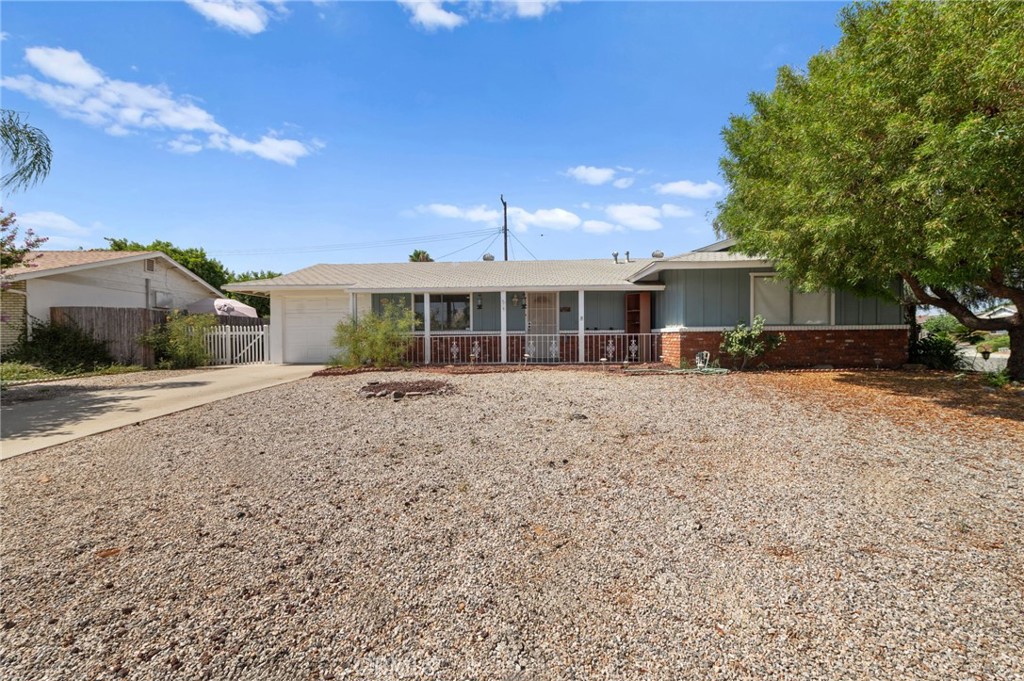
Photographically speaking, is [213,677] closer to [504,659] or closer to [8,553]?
[504,659]

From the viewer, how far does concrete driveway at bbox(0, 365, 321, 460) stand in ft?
18.2

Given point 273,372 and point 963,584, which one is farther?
point 273,372

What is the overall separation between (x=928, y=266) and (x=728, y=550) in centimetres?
785

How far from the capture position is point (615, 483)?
394 cm

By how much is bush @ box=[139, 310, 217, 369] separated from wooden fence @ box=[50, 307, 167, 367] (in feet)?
0.85

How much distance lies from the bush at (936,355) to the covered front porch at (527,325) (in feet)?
21.3

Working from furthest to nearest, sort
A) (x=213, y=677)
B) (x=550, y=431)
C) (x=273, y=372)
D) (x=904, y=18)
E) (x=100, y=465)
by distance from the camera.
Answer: (x=273, y=372) → (x=904, y=18) → (x=550, y=431) → (x=100, y=465) → (x=213, y=677)

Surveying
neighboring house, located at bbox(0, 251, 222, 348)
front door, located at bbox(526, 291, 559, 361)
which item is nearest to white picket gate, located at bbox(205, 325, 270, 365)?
neighboring house, located at bbox(0, 251, 222, 348)

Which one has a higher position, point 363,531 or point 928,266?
point 928,266

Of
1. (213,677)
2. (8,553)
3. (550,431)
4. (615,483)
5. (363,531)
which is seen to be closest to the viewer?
(213,677)

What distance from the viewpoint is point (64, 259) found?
51.8ft

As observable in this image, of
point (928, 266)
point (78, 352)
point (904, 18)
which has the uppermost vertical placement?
point (904, 18)

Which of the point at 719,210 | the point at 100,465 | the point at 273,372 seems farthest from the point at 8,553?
the point at 719,210

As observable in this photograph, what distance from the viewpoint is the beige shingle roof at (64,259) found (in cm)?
1343
